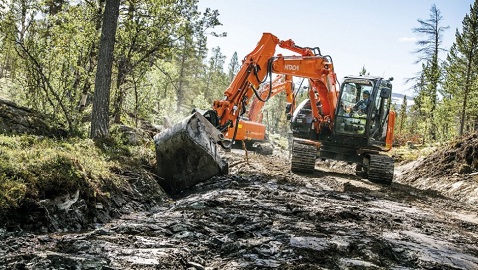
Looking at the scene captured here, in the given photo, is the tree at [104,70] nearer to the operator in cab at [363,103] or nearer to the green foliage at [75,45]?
the green foliage at [75,45]

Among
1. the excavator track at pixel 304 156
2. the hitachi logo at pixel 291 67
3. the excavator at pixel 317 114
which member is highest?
the hitachi logo at pixel 291 67

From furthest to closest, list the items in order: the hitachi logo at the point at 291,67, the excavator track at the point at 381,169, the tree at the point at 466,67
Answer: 1. the tree at the point at 466,67
2. the excavator track at the point at 381,169
3. the hitachi logo at the point at 291,67

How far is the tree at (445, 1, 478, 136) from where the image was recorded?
26906 millimetres

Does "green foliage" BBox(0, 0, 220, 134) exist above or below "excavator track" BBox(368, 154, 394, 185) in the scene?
above

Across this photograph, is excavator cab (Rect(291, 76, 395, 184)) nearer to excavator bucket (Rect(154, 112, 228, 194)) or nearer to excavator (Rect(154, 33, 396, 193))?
excavator (Rect(154, 33, 396, 193))

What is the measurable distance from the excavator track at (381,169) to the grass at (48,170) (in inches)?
284

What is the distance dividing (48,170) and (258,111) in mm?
15175

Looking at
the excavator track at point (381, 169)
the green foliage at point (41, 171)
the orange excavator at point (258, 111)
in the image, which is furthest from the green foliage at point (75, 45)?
the excavator track at point (381, 169)

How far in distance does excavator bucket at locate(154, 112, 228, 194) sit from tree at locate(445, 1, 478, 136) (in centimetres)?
2365

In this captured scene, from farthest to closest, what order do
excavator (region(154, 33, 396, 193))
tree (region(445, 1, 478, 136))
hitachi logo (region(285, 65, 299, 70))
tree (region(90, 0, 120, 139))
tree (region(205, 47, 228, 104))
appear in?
1. tree (region(205, 47, 228, 104))
2. tree (region(445, 1, 478, 136))
3. hitachi logo (region(285, 65, 299, 70))
4. excavator (region(154, 33, 396, 193))
5. tree (region(90, 0, 120, 139))

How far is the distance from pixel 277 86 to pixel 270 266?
501 inches

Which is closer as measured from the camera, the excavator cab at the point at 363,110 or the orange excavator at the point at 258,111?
the excavator cab at the point at 363,110

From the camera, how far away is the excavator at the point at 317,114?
9.20m

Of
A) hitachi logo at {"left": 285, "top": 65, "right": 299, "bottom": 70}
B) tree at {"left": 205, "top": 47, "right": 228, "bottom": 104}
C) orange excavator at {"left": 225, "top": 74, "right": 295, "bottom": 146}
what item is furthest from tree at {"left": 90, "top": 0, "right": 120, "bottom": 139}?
tree at {"left": 205, "top": 47, "right": 228, "bottom": 104}
